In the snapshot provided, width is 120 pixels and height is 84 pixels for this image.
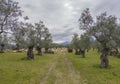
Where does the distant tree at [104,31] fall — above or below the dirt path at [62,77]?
above

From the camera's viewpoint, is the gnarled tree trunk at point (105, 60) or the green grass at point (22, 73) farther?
the gnarled tree trunk at point (105, 60)

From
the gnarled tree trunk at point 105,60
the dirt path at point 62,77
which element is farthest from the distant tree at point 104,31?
the dirt path at point 62,77

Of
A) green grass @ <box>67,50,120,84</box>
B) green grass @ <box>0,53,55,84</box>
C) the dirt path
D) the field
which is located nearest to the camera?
the dirt path

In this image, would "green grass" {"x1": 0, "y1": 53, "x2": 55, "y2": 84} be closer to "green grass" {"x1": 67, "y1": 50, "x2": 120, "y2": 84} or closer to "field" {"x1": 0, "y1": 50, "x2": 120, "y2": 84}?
"field" {"x1": 0, "y1": 50, "x2": 120, "y2": 84}

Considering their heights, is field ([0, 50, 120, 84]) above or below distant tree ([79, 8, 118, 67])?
below

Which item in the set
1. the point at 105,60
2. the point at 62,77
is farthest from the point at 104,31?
the point at 62,77

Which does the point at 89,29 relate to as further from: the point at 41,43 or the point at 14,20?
the point at 41,43

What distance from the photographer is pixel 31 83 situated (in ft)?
84.7

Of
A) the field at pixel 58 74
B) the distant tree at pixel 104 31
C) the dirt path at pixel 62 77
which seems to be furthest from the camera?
the distant tree at pixel 104 31

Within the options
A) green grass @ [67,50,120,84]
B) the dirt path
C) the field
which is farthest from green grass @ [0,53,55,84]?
green grass @ [67,50,120,84]

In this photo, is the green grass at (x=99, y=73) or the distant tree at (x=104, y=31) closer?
the green grass at (x=99, y=73)

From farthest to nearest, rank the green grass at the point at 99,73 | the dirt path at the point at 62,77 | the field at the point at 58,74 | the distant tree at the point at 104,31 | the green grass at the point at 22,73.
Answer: the distant tree at the point at 104,31, the green grass at the point at 99,73, the green grass at the point at 22,73, the field at the point at 58,74, the dirt path at the point at 62,77

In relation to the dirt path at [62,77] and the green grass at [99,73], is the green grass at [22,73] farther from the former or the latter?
the green grass at [99,73]

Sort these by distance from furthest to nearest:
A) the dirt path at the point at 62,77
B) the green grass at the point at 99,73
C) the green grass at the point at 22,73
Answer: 1. the green grass at the point at 99,73
2. the green grass at the point at 22,73
3. the dirt path at the point at 62,77
